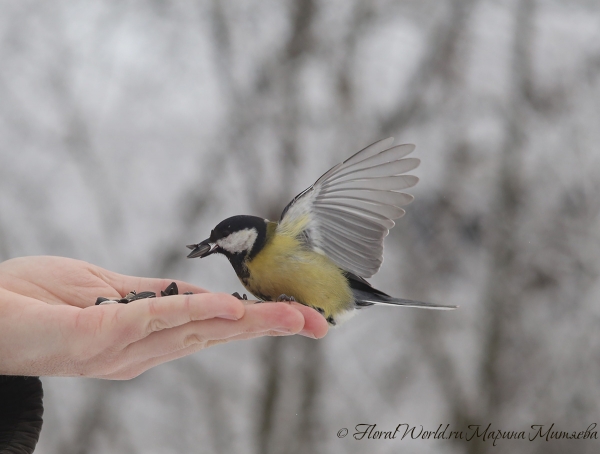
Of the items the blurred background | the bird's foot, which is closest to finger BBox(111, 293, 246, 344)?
the bird's foot

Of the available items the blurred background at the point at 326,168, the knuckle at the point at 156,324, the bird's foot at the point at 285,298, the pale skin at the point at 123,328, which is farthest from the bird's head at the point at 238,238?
the blurred background at the point at 326,168

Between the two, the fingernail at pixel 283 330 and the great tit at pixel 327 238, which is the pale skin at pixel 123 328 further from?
the great tit at pixel 327 238

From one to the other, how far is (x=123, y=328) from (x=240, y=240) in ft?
1.29

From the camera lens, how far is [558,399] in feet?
7.30

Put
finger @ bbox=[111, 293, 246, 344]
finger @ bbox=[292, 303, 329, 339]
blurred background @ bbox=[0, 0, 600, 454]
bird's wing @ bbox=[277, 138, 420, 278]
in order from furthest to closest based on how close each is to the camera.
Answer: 1. blurred background @ bbox=[0, 0, 600, 454]
2. bird's wing @ bbox=[277, 138, 420, 278]
3. finger @ bbox=[292, 303, 329, 339]
4. finger @ bbox=[111, 293, 246, 344]

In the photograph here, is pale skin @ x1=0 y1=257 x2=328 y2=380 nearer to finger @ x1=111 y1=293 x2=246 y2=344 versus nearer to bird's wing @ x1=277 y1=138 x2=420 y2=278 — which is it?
finger @ x1=111 y1=293 x2=246 y2=344

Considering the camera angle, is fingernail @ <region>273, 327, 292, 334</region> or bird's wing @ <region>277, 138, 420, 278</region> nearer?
fingernail @ <region>273, 327, 292, 334</region>

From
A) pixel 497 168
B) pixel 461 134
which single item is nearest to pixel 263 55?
pixel 461 134

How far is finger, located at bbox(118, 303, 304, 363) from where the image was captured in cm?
90

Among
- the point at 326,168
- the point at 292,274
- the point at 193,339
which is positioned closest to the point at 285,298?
the point at 292,274

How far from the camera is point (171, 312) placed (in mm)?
866

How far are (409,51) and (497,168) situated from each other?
0.62 m

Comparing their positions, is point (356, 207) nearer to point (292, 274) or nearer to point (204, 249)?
point (292, 274)

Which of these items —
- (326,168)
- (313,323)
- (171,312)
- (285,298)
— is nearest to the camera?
(171,312)
